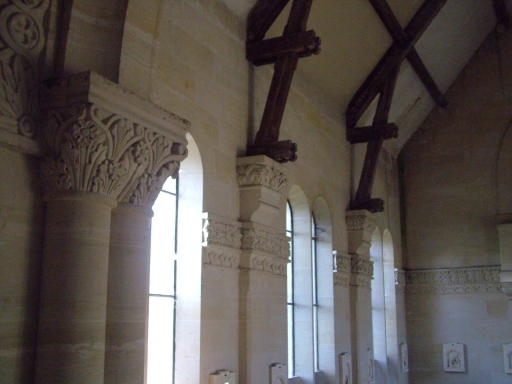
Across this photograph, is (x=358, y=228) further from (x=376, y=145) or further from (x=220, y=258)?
(x=220, y=258)

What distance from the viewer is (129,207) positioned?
3.70 m

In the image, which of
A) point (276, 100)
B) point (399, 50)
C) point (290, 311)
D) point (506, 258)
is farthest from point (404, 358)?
point (276, 100)

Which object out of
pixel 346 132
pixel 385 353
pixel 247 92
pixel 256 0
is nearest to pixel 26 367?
pixel 247 92

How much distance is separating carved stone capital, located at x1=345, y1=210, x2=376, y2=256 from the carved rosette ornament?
651 centimetres

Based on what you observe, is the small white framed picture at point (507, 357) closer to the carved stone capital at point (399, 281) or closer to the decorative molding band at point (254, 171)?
the carved stone capital at point (399, 281)

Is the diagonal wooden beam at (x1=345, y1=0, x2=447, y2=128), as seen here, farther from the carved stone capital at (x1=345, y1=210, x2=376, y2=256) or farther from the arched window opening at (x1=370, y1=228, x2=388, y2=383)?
the arched window opening at (x1=370, y1=228, x2=388, y2=383)

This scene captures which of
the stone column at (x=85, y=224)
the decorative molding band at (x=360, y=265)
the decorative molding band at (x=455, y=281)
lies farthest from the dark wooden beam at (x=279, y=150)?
the decorative molding band at (x=455, y=281)

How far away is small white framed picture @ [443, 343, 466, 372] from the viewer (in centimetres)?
1151

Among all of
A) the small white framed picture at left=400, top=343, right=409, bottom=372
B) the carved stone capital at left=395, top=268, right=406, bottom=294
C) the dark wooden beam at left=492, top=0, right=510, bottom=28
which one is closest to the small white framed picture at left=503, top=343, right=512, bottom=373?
the small white framed picture at left=400, top=343, right=409, bottom=372

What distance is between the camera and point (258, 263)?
602 centimetres

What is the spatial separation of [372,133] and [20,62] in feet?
22.3

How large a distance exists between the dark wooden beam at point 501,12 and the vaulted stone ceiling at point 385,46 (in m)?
0.09

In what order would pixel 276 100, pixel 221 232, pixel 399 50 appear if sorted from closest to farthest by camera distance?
pixel 221 232, pixel 276 100, pixel 399 50

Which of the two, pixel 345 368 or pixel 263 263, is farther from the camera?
pixel 345 368
